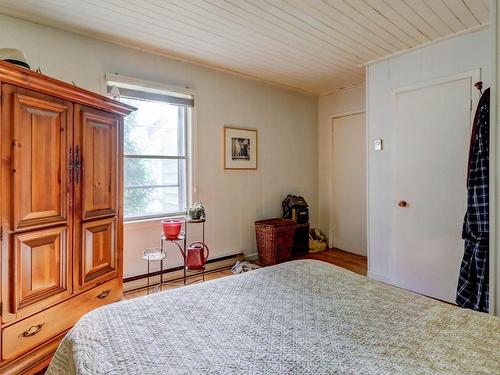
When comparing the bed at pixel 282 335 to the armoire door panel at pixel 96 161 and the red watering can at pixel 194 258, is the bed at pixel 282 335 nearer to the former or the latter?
the armoire door panel at pixel 96 161

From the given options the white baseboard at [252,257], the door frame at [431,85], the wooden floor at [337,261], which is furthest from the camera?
the white baseboard at [252,257]

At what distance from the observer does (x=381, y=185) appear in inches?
129

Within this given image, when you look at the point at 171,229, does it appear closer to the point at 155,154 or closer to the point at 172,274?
the point at 172,274

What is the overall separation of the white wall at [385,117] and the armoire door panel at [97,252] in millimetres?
2619

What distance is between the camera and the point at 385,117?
3.21m

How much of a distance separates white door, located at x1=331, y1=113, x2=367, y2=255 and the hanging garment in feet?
6.68

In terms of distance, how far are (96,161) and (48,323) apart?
40.2 inches

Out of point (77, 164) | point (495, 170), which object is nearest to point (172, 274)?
point (77, 164)

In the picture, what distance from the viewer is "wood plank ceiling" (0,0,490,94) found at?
2.21 meters

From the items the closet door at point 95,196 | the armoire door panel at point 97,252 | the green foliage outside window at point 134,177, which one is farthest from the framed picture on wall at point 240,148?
the armoire door panel at point 97,252

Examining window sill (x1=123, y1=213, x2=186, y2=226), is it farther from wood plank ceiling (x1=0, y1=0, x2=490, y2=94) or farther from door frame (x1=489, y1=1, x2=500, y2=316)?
door frame (x1=489, y1=1, x2=500, y2=316)

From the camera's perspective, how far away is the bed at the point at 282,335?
88 centimetres

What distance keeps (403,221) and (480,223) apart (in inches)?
39.2

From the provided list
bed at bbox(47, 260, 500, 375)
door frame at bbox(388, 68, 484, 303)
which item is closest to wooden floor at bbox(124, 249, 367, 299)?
door frame at bbox(388, 68, 484, 303)
